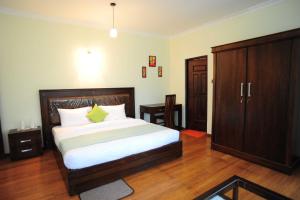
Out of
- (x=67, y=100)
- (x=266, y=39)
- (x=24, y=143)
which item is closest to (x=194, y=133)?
(x=266, y=39)

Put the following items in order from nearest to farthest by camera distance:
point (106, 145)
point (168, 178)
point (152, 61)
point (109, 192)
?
point (109, 192) < point (106, 145) < point (168, 178) < point (152, 61)

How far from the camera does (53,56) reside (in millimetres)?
3535

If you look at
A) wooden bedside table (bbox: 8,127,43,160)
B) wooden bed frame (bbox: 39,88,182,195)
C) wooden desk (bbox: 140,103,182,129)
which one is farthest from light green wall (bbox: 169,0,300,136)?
wooden bedside table (bbox: 8,127,43,160)

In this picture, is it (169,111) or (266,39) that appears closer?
(266,39)

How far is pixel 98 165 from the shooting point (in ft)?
7.29

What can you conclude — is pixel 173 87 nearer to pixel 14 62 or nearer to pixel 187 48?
pixel 187 48

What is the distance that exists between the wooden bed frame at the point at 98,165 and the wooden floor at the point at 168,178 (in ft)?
0.43

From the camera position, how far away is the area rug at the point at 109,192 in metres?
2.04

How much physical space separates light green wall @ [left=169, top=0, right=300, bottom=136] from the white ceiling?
176 millimetres

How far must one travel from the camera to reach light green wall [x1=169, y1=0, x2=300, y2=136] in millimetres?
2854

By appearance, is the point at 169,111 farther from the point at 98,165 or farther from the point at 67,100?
the point at 98,165

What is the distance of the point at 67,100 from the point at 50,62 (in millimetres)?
850

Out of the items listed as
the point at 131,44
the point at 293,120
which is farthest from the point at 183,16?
the point at 293,120

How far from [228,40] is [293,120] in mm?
2075
